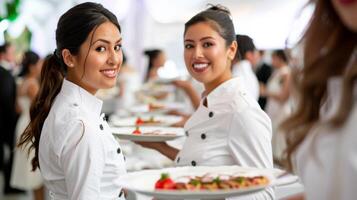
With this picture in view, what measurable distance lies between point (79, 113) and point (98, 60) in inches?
7.5

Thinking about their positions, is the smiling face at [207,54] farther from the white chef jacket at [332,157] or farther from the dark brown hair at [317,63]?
the white chef jacket at [332,157]

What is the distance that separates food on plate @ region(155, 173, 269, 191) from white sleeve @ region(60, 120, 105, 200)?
285 mm

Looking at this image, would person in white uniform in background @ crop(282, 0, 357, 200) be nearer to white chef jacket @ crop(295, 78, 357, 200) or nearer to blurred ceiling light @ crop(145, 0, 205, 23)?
white chef jacket @ crop(295, 78, 357, 200)

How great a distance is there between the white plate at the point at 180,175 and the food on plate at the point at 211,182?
2 centimetres

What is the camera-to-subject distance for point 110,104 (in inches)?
262

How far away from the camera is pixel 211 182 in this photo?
1.47 metres

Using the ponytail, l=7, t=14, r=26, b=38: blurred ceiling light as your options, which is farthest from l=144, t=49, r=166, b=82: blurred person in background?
the ponytail

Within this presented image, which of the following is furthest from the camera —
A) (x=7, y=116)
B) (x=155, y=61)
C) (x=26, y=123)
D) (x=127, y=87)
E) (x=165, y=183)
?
(x=155, y=61)

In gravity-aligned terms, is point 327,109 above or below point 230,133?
above

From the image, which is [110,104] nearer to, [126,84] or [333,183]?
[126,84]

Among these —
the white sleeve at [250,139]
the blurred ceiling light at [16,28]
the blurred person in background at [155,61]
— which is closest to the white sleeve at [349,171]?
the white sleeve at [250,139]

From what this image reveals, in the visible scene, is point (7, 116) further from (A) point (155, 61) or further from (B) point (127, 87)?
(A) point (155, 61)

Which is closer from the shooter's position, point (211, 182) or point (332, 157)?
point (332, 157)

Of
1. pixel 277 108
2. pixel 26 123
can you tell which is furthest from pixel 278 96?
pixel 26 123
